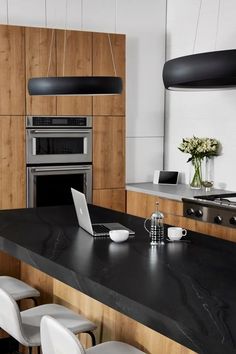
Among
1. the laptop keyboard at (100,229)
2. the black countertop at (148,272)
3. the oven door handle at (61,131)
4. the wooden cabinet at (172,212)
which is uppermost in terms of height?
the oven door handle at (61,131)

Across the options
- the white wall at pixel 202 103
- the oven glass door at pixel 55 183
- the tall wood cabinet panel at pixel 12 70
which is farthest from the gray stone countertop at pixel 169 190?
the tall wood cabinet panel at pixel 12 70

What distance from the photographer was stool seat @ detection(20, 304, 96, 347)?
2.92 meters

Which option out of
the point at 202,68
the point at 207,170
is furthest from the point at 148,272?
the point at 207,170

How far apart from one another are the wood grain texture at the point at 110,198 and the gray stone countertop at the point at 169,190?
11cm

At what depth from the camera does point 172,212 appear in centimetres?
546

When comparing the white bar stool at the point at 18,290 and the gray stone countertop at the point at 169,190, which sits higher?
the gray stone countertop at the point at 169,190

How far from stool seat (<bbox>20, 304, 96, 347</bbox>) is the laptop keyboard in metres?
0.51

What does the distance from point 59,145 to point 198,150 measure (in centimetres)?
128

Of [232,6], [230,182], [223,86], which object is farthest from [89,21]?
[223,86]

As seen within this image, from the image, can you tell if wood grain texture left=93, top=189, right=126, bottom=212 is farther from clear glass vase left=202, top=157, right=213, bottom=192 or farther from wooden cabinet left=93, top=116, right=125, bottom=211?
clear glass vase left=202, top=157, right=213, bottom=192

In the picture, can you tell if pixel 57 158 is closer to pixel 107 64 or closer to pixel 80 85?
pixel 107 64

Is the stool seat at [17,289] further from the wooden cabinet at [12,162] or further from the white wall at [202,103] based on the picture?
the white wall at [202,103]

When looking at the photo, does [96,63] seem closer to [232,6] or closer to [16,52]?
[16,52]

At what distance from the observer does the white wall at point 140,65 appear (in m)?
6.05
